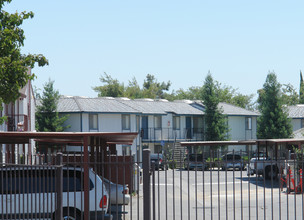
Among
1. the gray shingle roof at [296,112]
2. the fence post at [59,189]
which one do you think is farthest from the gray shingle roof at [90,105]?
the fence post at [59,189]

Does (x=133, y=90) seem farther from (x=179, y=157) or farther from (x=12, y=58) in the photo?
(x=12, y=58)

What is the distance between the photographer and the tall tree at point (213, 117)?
65938mm

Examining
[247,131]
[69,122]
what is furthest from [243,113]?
[69,122]

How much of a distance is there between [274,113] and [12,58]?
47.1 m

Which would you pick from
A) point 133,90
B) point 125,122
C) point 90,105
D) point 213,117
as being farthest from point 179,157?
point 133,90

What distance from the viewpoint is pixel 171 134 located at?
68938 mm

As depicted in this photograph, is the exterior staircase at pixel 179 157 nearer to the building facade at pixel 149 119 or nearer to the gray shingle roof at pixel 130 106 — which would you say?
the building facade at pixel 149 119

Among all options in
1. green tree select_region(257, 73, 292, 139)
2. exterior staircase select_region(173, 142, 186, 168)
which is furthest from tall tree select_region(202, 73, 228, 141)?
green tree select_region(257, 73, 292, 139)

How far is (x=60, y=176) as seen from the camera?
11.0m

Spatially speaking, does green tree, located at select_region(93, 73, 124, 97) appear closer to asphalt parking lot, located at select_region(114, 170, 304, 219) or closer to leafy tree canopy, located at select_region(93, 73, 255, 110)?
leafy tree canopy, located at select_region(93, 73, 255, 110)

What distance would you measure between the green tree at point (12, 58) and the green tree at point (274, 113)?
45.7m

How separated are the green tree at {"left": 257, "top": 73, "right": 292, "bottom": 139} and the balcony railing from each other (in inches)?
406

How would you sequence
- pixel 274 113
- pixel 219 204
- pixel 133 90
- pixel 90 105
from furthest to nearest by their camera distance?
pixel 133 90, pixel 90 105, pixel 274 113, pixel 219 204

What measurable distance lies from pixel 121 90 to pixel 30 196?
93049 millimetres
